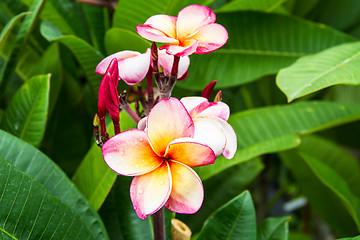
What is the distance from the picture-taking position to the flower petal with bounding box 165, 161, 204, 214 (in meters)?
0.45

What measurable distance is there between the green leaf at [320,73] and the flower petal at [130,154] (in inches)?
10.1

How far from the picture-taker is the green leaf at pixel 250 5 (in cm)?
98

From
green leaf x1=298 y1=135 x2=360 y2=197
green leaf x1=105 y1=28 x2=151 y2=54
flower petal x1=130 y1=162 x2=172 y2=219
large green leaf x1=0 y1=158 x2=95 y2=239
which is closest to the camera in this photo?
flower petal x1=130 y1=162 x2=172 y2=219

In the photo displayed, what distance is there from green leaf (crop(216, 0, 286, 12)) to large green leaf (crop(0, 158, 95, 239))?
61 centimetres

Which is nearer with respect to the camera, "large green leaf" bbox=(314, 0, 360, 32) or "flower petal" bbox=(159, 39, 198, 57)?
"flower petal" bbox=(159, 39, 198, 57)

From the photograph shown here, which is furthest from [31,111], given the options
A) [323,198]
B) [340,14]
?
[340,14]

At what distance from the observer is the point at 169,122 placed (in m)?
0.45

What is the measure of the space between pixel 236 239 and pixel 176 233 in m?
0.12

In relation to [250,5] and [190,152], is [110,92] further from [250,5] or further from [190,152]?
[250,5]

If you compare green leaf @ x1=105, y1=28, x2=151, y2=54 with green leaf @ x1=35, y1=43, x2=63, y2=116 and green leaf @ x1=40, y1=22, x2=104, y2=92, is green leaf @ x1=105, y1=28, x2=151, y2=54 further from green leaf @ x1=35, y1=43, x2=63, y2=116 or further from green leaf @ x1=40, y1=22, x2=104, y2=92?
green leaf @ x1=35, y1=43, x2=63, y2=116

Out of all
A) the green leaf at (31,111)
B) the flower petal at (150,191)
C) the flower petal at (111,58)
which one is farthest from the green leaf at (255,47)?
the flower petal at (150,191)

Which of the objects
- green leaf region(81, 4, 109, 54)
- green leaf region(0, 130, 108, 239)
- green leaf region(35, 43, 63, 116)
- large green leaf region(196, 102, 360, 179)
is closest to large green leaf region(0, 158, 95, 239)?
green leaf region(0, 130, 108, 239)

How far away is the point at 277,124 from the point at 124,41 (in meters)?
0.37

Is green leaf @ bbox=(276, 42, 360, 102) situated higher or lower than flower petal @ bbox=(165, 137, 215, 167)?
lower
